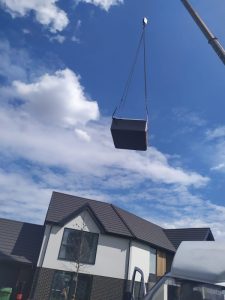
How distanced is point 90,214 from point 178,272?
18290 mm

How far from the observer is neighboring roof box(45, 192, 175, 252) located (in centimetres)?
2267

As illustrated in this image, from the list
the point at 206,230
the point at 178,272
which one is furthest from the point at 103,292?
the point at 178,272

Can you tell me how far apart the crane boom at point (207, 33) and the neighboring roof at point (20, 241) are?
1760cm

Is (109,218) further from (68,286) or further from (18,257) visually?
(18,257)

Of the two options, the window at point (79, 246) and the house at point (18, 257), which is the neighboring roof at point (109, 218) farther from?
the house at point (18, 257)

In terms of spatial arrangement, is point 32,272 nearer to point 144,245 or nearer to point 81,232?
point 81,232

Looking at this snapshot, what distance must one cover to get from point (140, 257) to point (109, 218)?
3.65 meters

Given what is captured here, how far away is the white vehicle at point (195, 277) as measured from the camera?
468cm

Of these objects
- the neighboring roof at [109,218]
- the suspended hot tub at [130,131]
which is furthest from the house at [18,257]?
the suspended hot tub at [130,131]

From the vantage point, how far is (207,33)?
9.09m

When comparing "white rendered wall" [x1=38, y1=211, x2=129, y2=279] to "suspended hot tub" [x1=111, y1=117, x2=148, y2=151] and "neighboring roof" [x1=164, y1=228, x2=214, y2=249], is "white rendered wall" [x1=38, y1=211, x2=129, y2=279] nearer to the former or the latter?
"neighboring roof" [x1=164, y1=228, x2=214, y2=249]

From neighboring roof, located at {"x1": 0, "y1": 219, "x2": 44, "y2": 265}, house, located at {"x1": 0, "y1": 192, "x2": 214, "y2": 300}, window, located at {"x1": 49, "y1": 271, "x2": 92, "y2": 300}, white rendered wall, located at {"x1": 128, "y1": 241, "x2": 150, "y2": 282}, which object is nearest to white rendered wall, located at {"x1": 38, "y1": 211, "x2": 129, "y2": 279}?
house, located at {"x1": 0, "y1": 192, "x2": 214, "y2": 300}

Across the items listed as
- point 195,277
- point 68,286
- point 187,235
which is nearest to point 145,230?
point 187,235

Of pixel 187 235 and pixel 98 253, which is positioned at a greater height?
pixel 187 235
